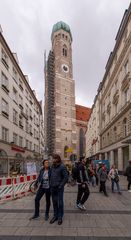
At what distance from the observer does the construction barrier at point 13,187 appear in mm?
8617

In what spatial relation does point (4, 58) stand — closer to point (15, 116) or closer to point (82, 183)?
point (15, 116)

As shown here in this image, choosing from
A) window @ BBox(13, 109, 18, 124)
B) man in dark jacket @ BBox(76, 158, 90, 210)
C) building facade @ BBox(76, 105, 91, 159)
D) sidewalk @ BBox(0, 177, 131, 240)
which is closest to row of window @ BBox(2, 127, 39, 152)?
window @ BBox(13, 109, 18, 124)

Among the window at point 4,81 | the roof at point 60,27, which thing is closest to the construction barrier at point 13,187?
the window at point 4,81

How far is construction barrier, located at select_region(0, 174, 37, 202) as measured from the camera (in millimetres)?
8617

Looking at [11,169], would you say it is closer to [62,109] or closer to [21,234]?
[21,234]

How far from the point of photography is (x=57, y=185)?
215 inches

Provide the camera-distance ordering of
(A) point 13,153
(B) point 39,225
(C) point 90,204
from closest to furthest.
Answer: (B) point 39,225 < (C) point 90,204 < (A) point 13,153

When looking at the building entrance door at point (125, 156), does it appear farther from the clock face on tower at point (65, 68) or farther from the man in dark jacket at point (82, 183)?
the clock face on tower at point (65, 68)

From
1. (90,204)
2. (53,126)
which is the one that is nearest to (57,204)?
(90,204)

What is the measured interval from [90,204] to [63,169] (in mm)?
3187

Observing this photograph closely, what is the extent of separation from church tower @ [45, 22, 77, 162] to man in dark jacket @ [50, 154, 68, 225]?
210 feet

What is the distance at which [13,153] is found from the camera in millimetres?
24391

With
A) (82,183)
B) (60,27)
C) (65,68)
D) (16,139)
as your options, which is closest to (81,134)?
(65,68)

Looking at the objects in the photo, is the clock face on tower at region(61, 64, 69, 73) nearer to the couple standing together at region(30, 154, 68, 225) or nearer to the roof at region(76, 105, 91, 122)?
the roof at region(76, 105, 91, 122)
